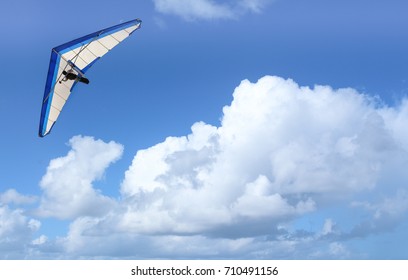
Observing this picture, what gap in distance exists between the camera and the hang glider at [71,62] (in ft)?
93.8

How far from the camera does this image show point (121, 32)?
1216 inches

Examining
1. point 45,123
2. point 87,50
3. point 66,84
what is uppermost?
point 87,50

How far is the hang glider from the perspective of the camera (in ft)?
93.8

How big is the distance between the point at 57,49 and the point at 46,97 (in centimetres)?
310

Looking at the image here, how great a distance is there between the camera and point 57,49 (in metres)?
28.4

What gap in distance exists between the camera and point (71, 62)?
29094 mm
